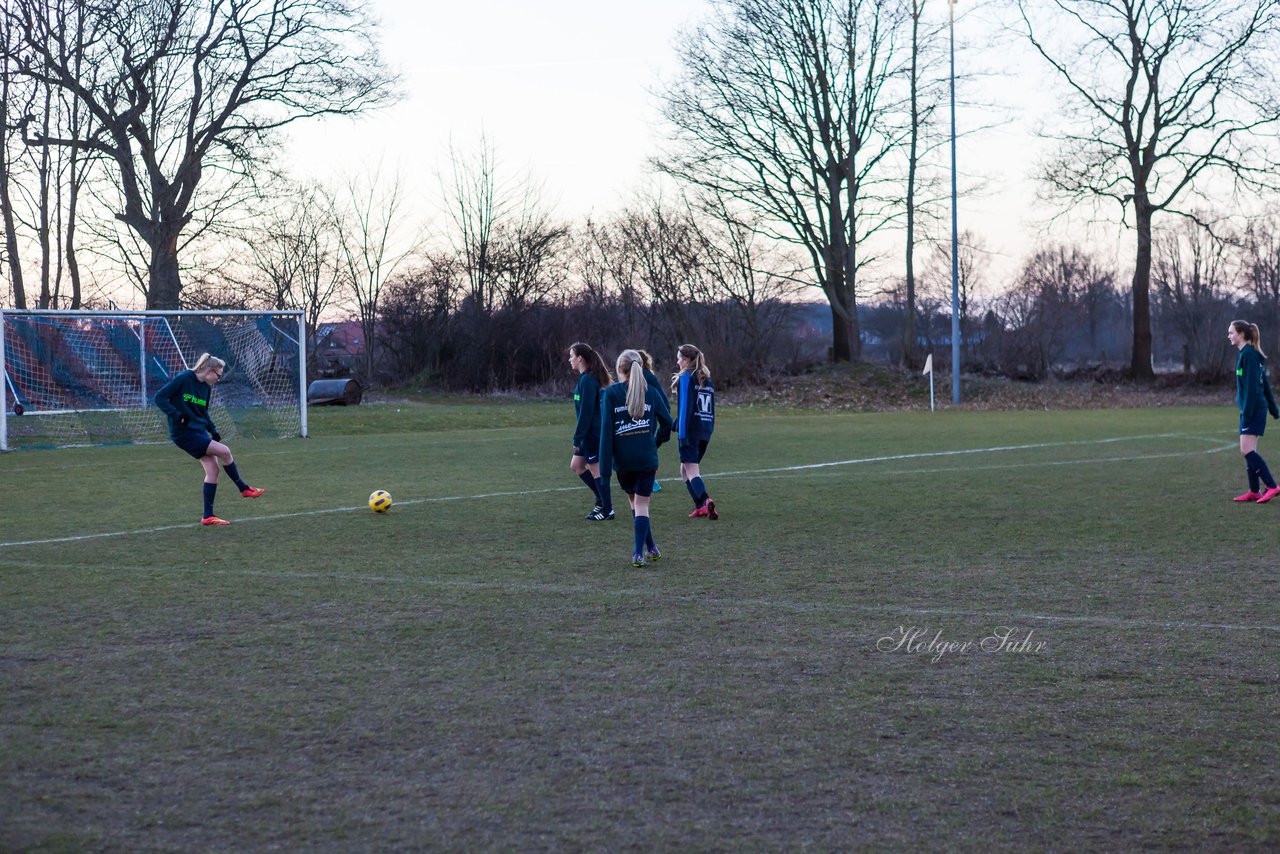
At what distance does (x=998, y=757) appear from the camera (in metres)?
4.37

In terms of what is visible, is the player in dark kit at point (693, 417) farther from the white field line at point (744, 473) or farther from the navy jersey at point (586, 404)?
the white field line at point (744, 473)

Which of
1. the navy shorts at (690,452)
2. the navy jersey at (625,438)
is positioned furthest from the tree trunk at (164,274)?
the navy jersey at (625,438)

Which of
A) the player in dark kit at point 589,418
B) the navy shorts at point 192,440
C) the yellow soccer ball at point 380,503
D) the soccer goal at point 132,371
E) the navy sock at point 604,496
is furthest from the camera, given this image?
the soccer goal at point 132,371

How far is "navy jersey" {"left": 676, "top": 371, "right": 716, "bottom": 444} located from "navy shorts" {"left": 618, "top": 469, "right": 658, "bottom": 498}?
2399 mm

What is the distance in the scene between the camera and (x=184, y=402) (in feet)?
36.9

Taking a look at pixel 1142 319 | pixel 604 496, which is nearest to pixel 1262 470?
pixel 604 496

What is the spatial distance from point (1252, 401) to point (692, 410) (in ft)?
17.4

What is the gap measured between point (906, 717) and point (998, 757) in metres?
0.54

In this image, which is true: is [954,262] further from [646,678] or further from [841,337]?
[646,678]

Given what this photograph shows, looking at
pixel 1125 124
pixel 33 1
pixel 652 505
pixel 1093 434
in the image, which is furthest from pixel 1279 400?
pixel 33 1

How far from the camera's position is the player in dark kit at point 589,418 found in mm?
10180

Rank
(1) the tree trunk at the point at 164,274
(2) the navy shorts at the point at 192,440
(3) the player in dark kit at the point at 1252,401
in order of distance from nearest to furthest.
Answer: (2) the navy shorts at the point at 192,440 → (3) the player in dark kit at the point at 1252,401 → (1) the tree trunk at the point at 164,274

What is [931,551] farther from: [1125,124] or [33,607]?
[1125,124]

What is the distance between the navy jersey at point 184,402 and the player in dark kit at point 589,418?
335 centimetres
